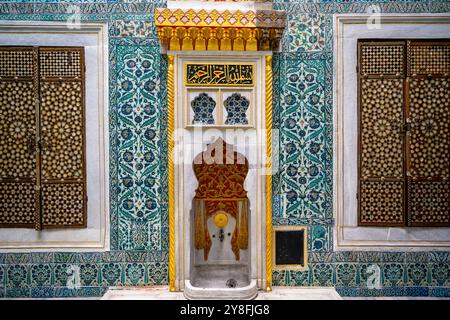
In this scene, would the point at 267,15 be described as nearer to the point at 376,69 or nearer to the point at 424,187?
the point at 376,69

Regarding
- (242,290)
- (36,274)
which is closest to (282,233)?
(242,290)

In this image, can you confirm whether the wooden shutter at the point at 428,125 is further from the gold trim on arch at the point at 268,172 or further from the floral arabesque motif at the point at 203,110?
the floral arabesque motif at the point at 203,110

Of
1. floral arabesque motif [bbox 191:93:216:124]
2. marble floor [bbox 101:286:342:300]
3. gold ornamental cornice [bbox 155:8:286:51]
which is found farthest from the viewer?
floral arabesque motif [bbox 191:93:216:124]

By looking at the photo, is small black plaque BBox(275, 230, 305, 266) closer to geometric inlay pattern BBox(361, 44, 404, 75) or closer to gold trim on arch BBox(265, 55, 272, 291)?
gold trim on arch BBox(265, 55, 272, 291)

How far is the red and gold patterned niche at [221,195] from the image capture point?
10.8ft

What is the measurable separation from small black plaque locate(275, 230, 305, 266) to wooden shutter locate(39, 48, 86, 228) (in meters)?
1.70

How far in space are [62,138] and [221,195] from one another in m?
1.44

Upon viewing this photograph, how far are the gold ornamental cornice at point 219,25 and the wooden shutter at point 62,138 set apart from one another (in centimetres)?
84

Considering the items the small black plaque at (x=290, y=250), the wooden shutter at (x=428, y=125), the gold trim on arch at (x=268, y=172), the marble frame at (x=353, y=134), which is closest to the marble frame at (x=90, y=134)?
the gold trim on arch at (x=268, y=172)

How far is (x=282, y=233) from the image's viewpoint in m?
3.42

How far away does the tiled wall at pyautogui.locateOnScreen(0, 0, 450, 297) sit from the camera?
335 centimetres

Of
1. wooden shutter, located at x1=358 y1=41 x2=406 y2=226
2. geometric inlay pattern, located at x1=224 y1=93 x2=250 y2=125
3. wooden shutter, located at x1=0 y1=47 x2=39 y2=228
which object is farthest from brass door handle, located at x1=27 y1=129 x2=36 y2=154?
wooden shutter, located at x1=358 y1=41 x2=406 y2=226

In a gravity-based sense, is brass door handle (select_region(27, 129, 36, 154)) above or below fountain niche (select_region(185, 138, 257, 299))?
above

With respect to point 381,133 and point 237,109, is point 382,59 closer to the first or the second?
point 381,133
